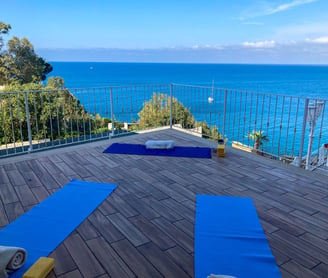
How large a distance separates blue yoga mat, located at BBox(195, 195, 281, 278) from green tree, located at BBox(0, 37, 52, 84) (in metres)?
21.5

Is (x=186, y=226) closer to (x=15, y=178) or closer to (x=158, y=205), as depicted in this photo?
(x=158, y=205)

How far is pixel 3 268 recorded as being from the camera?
149cm

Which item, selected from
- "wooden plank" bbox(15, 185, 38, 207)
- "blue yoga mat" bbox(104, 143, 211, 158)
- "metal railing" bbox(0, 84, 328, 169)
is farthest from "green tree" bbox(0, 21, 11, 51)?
"wooden plank" bbox(15, 185, 38, 207)

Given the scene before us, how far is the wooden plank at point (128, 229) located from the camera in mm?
1972

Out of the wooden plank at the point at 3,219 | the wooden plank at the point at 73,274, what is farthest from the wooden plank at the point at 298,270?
the wooden plank at the point at 3,219

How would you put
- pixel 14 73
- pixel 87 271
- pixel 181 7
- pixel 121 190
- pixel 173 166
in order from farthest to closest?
pixel 14 73, pixel 181 7, pixel 173 166, pixel 121 190, pixel 87 271

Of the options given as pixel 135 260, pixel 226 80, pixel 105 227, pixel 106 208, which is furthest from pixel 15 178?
pixel 226 80

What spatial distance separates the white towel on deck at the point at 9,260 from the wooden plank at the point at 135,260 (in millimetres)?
616

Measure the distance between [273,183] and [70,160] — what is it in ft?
9.29

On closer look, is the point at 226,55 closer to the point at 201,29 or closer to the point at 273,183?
the point at 201,29

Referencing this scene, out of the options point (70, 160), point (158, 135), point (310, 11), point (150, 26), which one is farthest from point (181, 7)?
point (70, 160)

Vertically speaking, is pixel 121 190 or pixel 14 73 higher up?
pixel 14 73

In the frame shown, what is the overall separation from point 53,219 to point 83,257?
2.07 feet

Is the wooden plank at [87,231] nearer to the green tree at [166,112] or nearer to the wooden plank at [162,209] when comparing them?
the wooden plank at [162,209]
